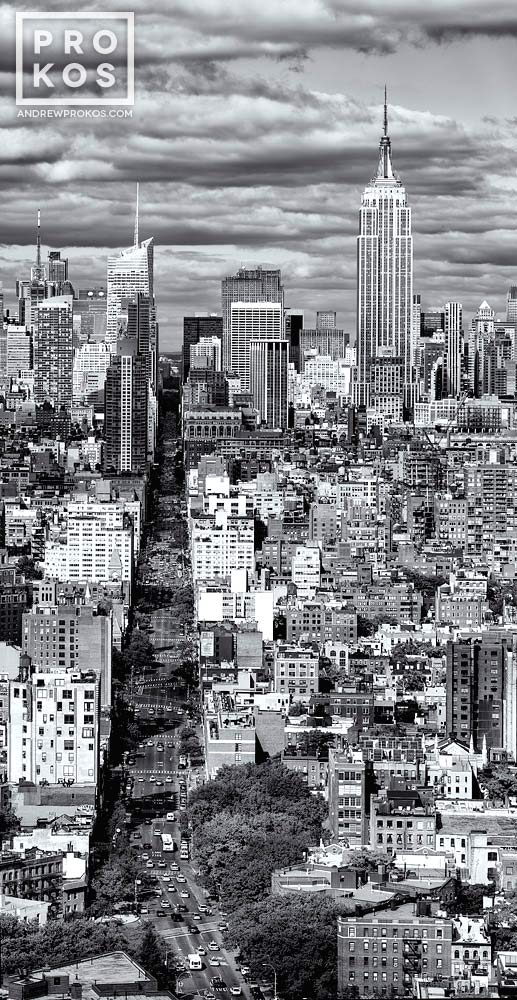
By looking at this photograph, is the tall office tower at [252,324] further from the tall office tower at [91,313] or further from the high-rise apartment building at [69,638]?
the high-rise apartment building at [69,638]

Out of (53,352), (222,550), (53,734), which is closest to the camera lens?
(53,734)

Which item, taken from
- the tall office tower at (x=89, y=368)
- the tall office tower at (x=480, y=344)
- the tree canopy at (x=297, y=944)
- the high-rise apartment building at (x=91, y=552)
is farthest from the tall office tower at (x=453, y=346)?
the tree canopy at (x=297, y=944)

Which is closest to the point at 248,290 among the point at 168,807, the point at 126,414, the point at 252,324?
the point at 252,324

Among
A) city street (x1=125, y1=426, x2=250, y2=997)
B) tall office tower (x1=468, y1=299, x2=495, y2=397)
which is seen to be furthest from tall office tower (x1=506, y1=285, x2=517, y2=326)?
city street (x1=125, y1=426, x2=250, y2=997)

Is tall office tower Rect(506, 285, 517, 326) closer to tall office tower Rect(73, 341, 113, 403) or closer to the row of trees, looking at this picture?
tall office tower Rect(73, 341, 113, 403)

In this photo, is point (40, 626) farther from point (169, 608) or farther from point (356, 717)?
point (169, 608)

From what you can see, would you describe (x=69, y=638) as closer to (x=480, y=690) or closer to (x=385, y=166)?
(x=480, y=690)

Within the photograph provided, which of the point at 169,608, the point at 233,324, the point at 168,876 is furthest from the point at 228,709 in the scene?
the point at 233,324
